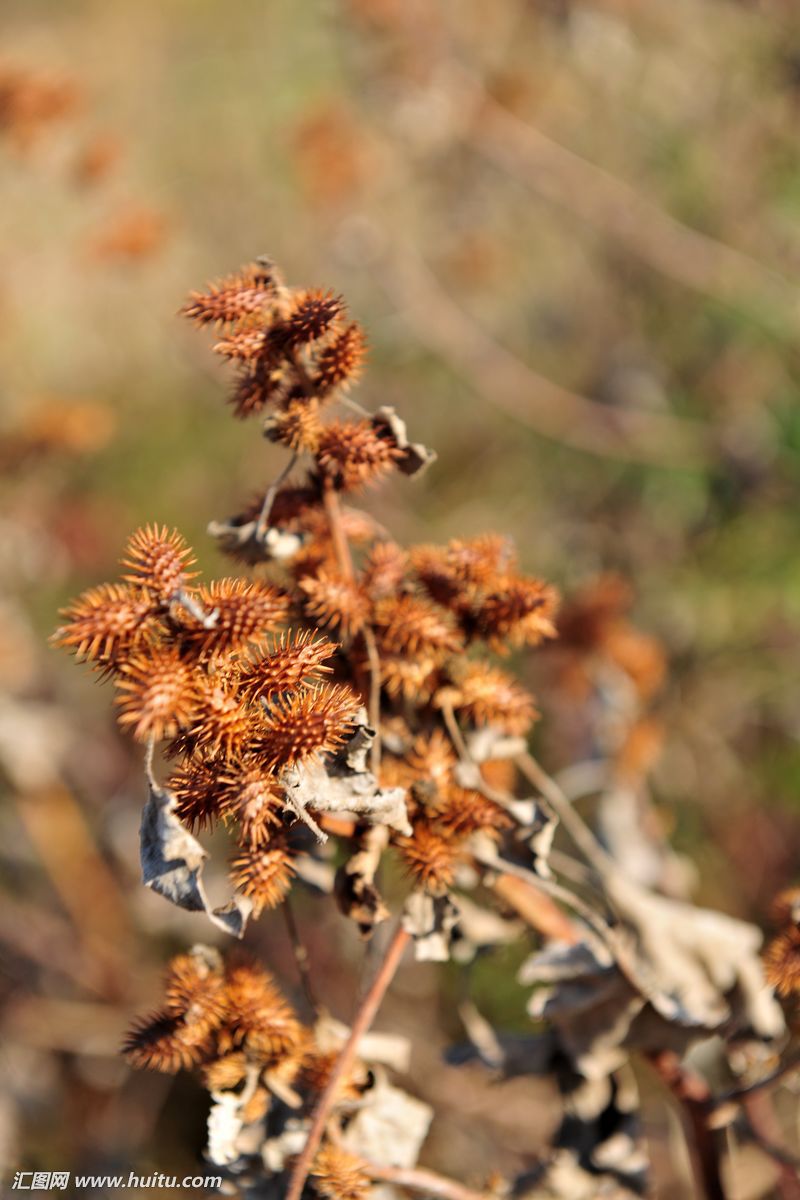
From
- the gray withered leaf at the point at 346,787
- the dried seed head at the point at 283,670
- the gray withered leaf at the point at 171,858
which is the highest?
the dried seed head at the point at 283,670

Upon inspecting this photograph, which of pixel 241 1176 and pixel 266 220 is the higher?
pixel 266 220

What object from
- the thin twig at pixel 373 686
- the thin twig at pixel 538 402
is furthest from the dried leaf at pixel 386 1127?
the thin twig at pixel 538 402

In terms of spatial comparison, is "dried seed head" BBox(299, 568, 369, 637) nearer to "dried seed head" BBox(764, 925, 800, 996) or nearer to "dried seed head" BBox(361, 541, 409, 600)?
"dried seed head" BBox(361, 541, 409, 600)

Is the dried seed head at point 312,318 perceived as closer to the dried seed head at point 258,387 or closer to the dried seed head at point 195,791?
the dried seed head at point 258,387

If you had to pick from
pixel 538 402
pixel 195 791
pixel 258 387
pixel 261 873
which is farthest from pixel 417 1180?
pixel 538 402

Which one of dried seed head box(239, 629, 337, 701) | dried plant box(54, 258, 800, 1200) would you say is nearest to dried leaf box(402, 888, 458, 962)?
dried plant box(54, 258, 800, 1200)

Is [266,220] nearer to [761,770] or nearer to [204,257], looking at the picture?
[204,257]

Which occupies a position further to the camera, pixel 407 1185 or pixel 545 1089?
pixel 545 1089

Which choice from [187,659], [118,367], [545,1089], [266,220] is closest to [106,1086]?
[545,1089]
